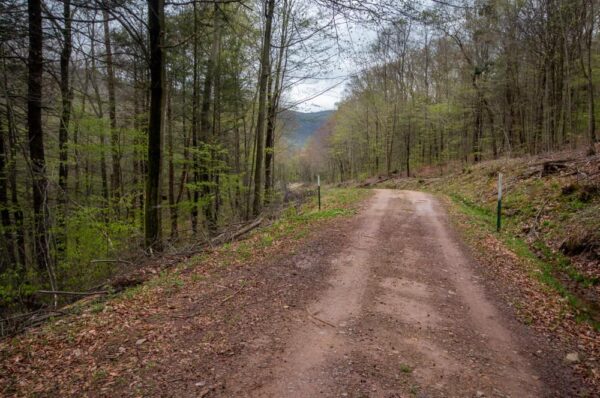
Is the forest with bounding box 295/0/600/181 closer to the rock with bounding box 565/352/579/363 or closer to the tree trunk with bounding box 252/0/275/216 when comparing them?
the tree trunk with bounding box 252/0/275/216

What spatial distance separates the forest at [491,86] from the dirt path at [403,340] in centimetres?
832

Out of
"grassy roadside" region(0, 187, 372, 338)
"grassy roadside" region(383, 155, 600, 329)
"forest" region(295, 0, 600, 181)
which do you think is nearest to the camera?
"grassy roadside" region(0, 187, 372, 338)

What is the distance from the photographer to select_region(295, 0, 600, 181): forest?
16.5 meters

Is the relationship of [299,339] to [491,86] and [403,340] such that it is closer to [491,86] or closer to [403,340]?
[403,340]

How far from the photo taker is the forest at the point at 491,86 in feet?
54.2

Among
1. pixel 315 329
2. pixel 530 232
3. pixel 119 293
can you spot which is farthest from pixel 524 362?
pixel 530 232

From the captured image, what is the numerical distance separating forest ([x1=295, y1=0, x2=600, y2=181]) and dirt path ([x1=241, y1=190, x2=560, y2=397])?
8.32m

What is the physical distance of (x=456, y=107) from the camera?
25.2 m

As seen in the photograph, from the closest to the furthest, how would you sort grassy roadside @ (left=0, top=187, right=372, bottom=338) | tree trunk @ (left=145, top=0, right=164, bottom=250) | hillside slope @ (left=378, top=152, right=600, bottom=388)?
hillside slope @ (left=378, top=152, right=600, bottom=388), grassy roadside @ (left=0, top=187, right=372, bottom=338), tree trunk @ (left=145, top=0, right=164, bottom=250)

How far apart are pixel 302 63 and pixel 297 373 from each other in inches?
503

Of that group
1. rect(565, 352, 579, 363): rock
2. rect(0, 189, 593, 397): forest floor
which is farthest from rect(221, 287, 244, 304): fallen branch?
rect(565, 352, 579, 363): rock

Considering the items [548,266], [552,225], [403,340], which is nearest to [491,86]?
[552,225]

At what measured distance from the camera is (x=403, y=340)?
388 cm

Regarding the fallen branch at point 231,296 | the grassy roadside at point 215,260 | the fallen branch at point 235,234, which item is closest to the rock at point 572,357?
the fallen branch at point 231,296
